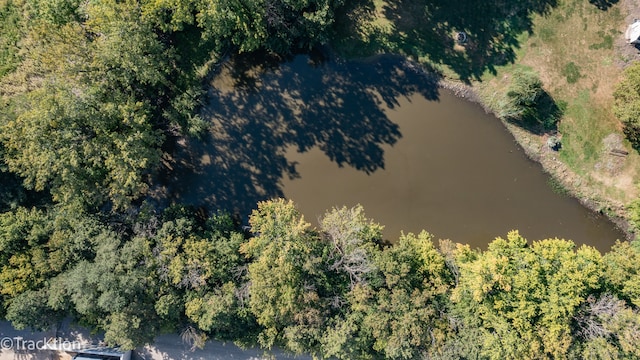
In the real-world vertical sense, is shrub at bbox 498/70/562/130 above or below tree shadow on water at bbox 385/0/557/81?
below

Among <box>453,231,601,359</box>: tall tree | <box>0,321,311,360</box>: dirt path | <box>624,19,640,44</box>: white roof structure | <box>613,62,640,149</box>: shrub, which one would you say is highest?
<box>624,19,640,44</box>: white roof structure

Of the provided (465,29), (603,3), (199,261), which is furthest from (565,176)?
(199,261)

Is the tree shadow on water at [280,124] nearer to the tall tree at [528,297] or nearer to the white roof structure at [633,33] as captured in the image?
the tall tree at [528,297]

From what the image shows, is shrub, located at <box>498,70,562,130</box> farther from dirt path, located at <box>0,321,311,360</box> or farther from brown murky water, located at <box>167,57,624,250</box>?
dirt path, located at <box>0,321,311,360</box>

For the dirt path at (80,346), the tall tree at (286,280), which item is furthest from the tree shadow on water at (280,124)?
the dirt path at (80,346)

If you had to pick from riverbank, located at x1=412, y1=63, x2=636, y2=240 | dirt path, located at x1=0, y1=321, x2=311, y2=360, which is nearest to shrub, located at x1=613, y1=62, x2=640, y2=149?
riverbank, located at x1=412, y1=63, x2=636, y2=240

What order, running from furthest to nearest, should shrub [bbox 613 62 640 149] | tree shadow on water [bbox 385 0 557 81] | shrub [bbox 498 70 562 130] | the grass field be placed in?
1. tree shadow on water [bbox 385 0 557 81]
2. the grass field
3. shrub [bbox 498 70 562 130]
4. shrub [bbox 613 62 640 149]

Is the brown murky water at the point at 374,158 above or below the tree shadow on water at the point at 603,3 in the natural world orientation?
below
